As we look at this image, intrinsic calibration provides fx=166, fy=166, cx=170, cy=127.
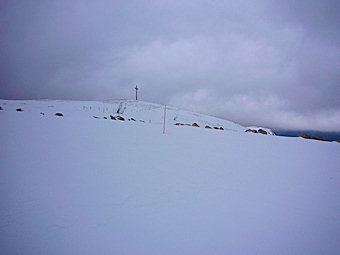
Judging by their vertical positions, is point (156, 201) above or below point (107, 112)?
below

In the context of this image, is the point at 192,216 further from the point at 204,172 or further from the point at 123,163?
the point at 123,163

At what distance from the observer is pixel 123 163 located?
2.63 m

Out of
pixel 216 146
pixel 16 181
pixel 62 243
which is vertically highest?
pixel 216 146

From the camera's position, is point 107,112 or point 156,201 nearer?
point 156,201

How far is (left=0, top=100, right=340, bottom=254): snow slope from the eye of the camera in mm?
1409

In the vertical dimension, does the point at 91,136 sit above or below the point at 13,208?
above

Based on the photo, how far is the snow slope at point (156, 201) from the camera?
1409 millimetres

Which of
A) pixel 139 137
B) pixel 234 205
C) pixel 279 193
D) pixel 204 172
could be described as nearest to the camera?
pixel 234 205

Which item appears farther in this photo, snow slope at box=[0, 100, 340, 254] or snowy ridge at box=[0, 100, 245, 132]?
snowy ridge at box=[0, 100, 245, 132]

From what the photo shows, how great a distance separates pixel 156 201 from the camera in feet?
6.13

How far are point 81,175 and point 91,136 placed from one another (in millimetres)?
1641

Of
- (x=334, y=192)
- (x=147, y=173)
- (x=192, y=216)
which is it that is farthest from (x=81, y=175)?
(x=334, y=192)

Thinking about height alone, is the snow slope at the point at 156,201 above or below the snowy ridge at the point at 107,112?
below

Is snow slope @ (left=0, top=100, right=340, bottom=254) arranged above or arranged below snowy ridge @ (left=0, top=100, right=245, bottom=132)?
below
